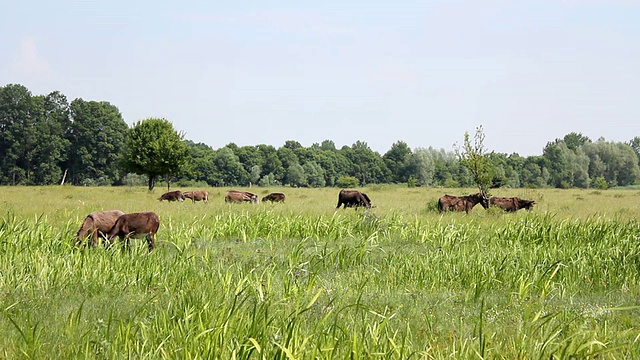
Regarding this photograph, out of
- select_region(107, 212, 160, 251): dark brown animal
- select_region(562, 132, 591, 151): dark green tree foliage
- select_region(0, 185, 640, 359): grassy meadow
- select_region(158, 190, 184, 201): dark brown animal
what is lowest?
select_region(0, 185, 640, 359): grassy meadow

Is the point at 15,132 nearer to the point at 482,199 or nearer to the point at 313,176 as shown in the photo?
the point at 313,176

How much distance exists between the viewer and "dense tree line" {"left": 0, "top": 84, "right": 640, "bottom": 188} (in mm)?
75438

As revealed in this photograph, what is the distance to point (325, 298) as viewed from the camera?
6.25 meters

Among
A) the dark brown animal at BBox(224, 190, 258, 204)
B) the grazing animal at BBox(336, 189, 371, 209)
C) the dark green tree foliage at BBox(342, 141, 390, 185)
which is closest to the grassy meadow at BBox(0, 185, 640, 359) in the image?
the grazing animal at BBox(336, 189, 371, 209)

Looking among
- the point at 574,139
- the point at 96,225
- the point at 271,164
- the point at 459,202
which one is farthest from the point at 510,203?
the point at 574,139

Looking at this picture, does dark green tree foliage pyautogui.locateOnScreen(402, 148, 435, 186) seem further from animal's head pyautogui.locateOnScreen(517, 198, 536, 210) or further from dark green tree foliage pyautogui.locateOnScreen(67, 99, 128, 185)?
animal's head pyautogui.locateOnScreen(517, 198, 536, 210)

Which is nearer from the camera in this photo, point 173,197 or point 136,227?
point 136,227

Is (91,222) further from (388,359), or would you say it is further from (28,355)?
(388,359)

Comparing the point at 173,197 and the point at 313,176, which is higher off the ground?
the point at 313,176

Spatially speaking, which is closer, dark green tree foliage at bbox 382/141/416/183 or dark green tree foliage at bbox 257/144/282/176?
dark green tree foliage at bbox 257/144/282/176

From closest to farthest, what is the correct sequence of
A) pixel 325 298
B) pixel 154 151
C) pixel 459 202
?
pixel 325 298, pixel 459 202, pixel 154 151

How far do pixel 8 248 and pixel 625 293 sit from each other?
386 inches

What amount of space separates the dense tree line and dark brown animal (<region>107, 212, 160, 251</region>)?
3389 cm

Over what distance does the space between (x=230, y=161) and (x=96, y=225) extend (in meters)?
87.1
